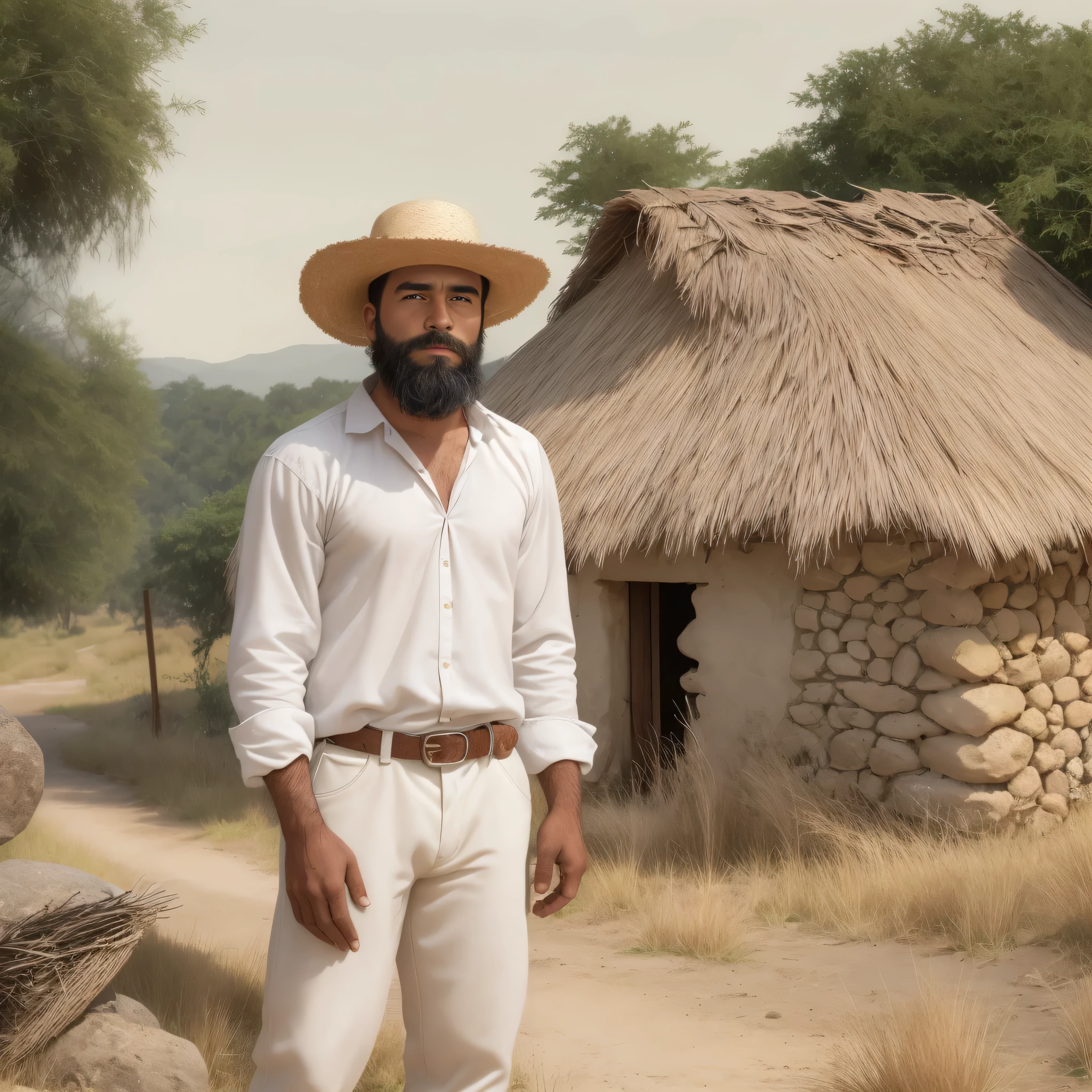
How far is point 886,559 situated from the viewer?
18.9 feet

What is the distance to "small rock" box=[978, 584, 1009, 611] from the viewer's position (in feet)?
18.7

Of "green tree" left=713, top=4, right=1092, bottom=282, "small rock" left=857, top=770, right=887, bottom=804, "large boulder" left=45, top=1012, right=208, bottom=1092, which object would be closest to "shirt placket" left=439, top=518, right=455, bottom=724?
"large boulder" left=45, top=1012, right=208, bottom=1092

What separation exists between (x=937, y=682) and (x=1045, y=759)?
77 centimetres

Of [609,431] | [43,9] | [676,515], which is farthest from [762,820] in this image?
[43,9]

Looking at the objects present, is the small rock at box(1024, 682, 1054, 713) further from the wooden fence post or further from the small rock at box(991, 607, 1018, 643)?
the wooden fence post

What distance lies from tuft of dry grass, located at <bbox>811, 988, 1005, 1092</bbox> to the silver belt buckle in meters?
1.87

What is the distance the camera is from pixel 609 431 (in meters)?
6.50

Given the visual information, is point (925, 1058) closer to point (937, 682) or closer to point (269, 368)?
point (937, 682)

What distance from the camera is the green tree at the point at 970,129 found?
27.8ft

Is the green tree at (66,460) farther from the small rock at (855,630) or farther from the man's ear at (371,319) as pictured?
the man's ear at (371,319)

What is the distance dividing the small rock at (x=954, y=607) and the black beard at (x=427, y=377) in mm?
4027

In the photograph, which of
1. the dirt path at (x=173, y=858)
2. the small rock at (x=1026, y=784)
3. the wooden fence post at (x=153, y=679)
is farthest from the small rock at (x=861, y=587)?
the wooden fence post at (x=153, y=679)

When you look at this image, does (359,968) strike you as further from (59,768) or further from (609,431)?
(59,768)

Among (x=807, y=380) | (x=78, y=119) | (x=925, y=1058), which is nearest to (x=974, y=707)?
(x=807, y=380)
